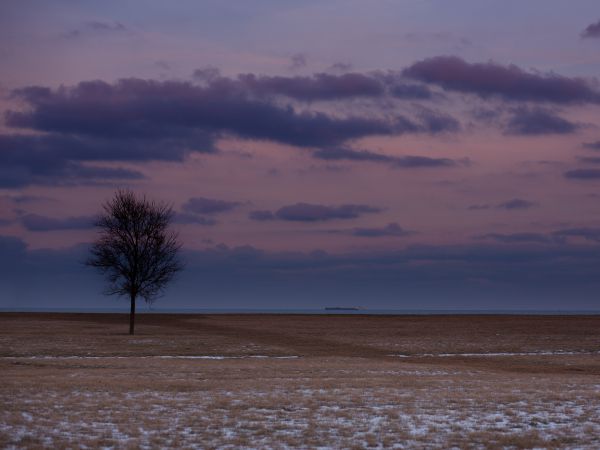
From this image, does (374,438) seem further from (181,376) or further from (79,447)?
(181,376)

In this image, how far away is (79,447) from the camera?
12.1 m

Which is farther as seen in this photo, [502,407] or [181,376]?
[181,376]

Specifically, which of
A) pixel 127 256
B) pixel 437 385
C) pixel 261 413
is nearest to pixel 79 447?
pixel 261 413

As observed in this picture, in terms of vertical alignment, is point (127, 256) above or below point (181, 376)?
above

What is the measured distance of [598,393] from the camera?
753 inches

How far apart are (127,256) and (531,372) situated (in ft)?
110

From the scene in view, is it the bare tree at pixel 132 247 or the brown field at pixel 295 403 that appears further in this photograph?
the bare tree at pixel 132 247

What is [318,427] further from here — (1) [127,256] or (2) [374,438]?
(1) [127,256]

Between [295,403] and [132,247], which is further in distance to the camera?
[132,247]

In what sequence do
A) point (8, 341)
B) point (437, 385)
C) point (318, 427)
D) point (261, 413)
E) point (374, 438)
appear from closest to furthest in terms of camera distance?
1. point (374, 438)
2. point (318, 427)
3. point (261, 413)
4. point (437, 385)
5. point (8, 341)

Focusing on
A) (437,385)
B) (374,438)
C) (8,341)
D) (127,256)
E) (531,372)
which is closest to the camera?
(374,438)

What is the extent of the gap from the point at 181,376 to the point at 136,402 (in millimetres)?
6906

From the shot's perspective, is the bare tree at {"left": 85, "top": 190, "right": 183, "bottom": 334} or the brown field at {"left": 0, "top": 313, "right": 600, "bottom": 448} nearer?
the brown field at {"left": 0, "top": 313, "right": 600, "bottom": 448}

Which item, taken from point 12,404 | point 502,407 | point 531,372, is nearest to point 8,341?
point 12,404
